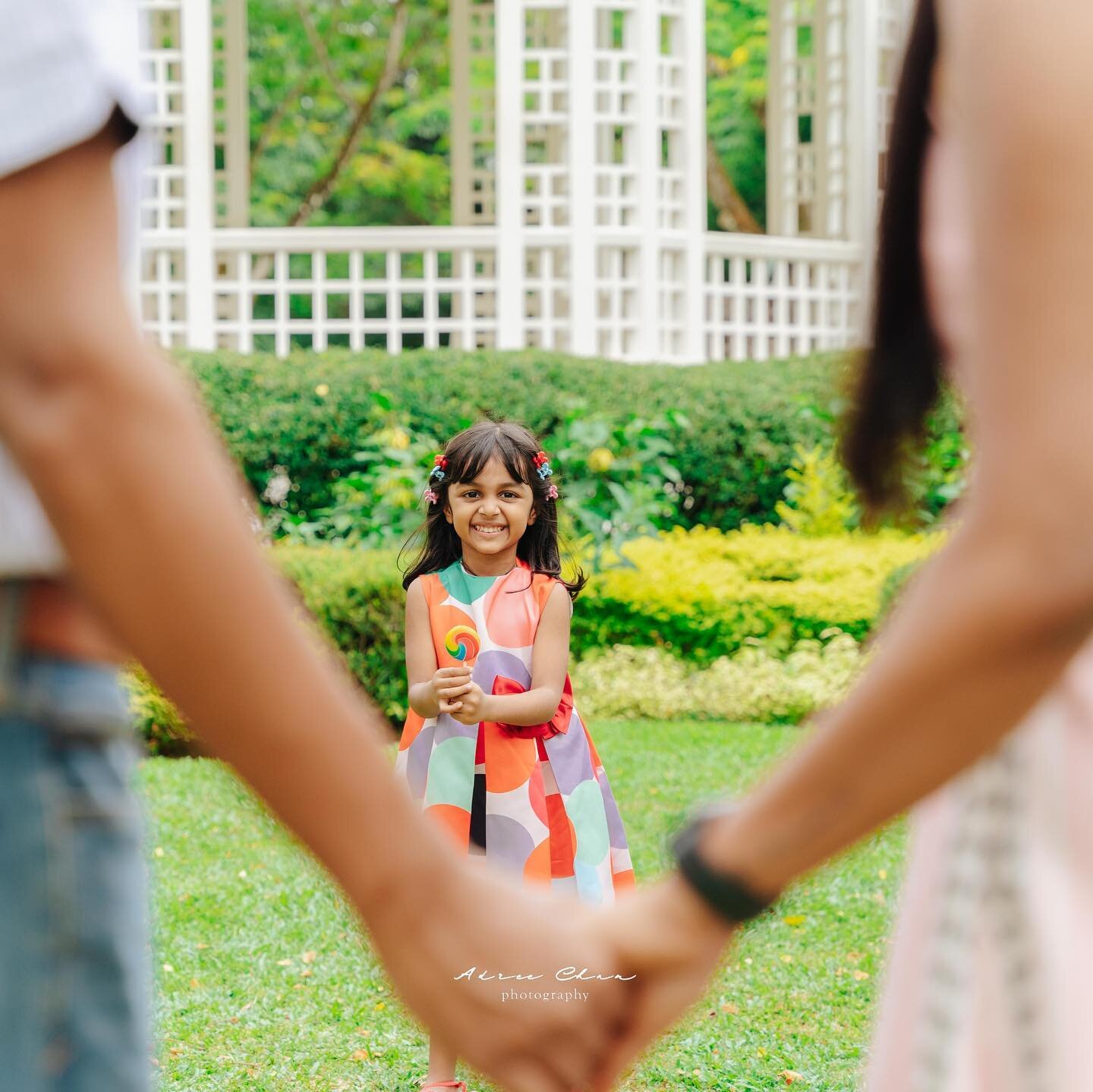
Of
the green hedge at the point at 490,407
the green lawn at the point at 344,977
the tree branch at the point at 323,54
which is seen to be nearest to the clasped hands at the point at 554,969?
the green lawn at the point at 344,977

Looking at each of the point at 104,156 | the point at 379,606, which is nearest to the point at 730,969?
the point at 379,606

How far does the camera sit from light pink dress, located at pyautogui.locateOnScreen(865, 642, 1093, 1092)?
1129mm

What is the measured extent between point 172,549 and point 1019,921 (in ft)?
2.14

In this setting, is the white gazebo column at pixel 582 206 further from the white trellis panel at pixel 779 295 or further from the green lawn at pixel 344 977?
the green lawn at pixel 344 977

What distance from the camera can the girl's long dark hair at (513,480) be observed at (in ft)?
12.0

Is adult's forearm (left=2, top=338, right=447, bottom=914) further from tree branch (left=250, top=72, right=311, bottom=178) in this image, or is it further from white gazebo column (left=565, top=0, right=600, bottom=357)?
tree branch (left=250, top=72, right=311, bottom=178)

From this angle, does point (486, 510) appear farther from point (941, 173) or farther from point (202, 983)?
point (941, 173)

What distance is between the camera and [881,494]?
5.28 ft

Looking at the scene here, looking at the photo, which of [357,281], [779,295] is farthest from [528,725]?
[779,295]

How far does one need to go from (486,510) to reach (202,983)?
1.68m

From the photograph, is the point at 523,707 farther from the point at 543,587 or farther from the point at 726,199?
the point at 726,199

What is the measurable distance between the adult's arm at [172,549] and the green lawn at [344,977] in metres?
1.84

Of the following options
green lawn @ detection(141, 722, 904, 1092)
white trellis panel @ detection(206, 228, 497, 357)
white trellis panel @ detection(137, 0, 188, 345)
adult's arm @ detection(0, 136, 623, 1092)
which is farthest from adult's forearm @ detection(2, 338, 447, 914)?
white trellis panel @ detection(137, 0, 188, 345)

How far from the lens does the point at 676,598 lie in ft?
26.9
